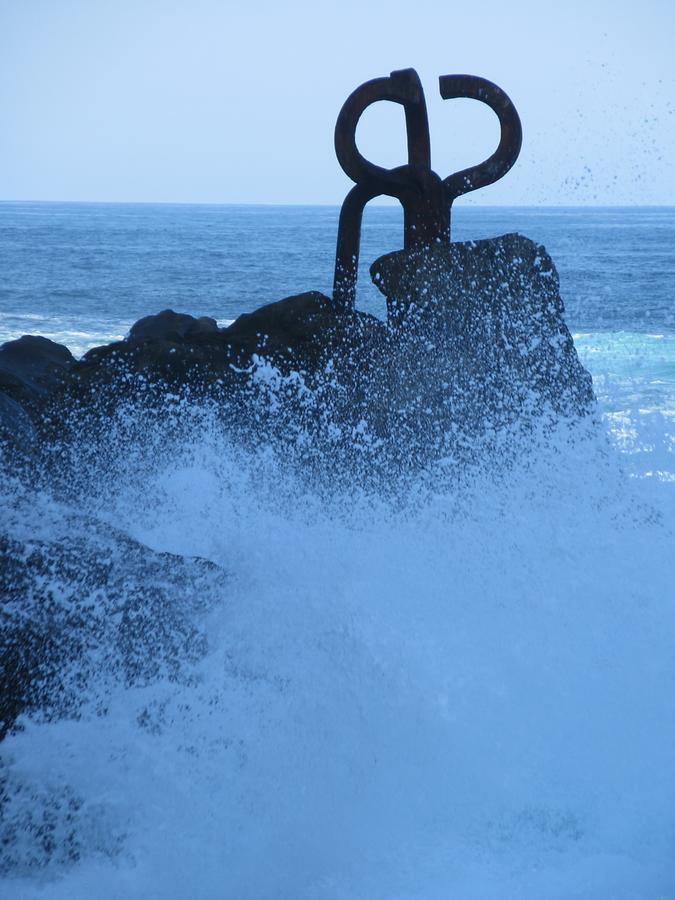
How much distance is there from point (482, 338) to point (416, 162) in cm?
83

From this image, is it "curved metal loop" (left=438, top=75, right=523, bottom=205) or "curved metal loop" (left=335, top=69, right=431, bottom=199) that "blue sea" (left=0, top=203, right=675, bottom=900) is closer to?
"curved metal loop" (left=438, top=75, right=523, bottom=205)

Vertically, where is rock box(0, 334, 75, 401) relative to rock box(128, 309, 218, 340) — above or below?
below

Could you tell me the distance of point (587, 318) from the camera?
1366 centimetres

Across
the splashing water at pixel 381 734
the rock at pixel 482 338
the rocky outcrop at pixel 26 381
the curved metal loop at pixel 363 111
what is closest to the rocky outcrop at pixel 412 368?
the rock at pixel 482 338

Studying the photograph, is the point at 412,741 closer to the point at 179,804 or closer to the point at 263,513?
the point at 179,804

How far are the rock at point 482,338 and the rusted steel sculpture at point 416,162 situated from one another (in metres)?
0.21

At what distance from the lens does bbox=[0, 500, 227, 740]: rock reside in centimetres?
246

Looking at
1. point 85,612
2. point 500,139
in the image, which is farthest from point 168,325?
point 85,612

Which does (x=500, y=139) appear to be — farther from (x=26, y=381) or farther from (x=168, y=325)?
(x=26, y=381)

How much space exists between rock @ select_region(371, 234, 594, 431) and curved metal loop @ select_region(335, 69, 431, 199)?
325 mm

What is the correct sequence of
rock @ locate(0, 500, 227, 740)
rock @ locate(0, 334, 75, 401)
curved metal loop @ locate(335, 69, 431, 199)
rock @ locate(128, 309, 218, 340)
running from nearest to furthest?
rock @ locate(0, 500, 227, 740), curved metal loop @ locate(335, 69, 431, 199), rock @ locate(0, 334, 75, 401), rock @ locate(128, 309, 218, 340)

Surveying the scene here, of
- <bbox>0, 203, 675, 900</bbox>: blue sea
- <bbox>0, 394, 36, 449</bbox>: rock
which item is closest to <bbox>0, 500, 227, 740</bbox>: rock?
<bbox>0, 203, 675, 900</bbox>: blue sea

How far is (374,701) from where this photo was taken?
2652mm

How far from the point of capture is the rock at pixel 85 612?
246cm
